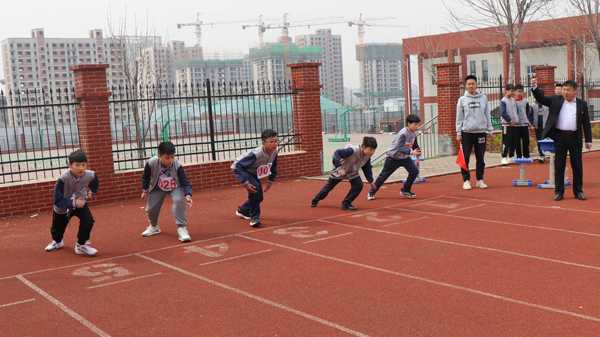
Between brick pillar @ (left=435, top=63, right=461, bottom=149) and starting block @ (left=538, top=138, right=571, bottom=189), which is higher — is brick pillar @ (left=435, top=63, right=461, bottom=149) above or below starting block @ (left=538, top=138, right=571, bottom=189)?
above

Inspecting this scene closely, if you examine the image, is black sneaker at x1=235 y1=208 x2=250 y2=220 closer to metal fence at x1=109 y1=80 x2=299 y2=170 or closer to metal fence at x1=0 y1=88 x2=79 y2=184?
metal fence at x1=0 y1=88 x2=79 y2=184

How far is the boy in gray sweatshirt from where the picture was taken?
12.2 m

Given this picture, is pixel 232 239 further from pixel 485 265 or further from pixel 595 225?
pixel 595 225

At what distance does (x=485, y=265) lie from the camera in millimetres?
6914

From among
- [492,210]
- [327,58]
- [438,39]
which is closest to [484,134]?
[492,210]

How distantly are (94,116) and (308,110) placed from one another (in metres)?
4.86

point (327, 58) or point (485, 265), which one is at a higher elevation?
point (327, 58)

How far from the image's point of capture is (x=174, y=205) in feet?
29.7

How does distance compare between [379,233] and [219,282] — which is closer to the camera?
[219,282]

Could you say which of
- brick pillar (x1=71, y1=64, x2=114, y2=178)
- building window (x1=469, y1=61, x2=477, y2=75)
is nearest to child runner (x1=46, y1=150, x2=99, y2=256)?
brick pillar (x1=71, y1=64, x2=114, y2=178)

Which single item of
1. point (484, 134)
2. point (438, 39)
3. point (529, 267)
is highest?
point (438, 39)

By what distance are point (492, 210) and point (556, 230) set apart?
169 centimetres

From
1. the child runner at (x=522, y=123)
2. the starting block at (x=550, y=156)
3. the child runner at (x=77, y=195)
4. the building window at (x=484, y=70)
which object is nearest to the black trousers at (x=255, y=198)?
the child runner at (x=77, y=195)

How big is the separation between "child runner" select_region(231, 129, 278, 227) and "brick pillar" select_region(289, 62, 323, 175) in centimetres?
563
